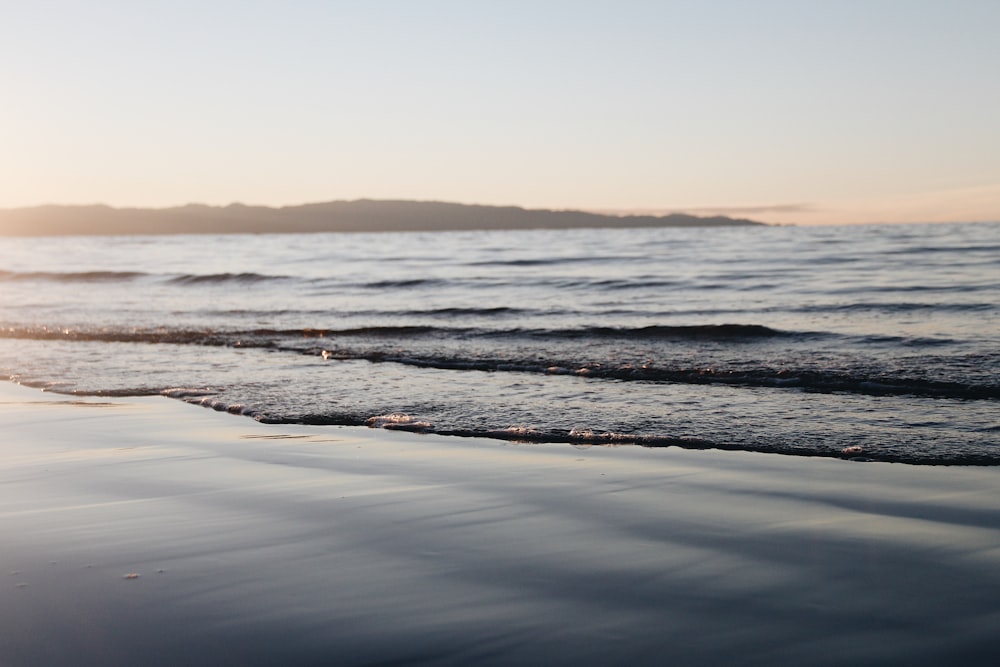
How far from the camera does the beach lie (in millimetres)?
2902

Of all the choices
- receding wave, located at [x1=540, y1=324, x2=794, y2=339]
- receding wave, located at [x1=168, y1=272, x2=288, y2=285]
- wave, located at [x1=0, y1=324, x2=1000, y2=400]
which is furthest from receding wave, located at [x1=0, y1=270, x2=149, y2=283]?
receding wave, located at [x1=540, y1=324, x2=794, y2=339]

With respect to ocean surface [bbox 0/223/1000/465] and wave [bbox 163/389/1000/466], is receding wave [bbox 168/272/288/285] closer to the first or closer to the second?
ocean surface [bbox 0/223/1000/465]

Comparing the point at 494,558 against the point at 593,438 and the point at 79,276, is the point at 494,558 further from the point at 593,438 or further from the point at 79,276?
the point at 79,276

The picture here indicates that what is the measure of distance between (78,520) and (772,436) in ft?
14.3

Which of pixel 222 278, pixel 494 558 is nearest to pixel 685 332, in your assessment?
pixel 494 558

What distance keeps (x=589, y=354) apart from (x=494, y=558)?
745 cm

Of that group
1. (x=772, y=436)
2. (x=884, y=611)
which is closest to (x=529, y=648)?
(x=884, y=611)

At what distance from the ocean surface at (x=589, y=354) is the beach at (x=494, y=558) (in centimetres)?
106

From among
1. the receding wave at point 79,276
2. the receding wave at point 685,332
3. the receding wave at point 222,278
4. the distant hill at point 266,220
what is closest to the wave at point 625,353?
the receding wave at point 685,332

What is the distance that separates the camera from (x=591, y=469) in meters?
5.39

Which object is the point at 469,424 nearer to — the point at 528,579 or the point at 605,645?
the point at 528,579

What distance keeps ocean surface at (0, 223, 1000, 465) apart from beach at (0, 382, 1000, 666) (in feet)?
3.48

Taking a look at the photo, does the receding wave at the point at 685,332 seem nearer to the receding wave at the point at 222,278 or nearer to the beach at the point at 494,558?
the beach at the point at 494,558

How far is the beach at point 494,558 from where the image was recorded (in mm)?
2902
